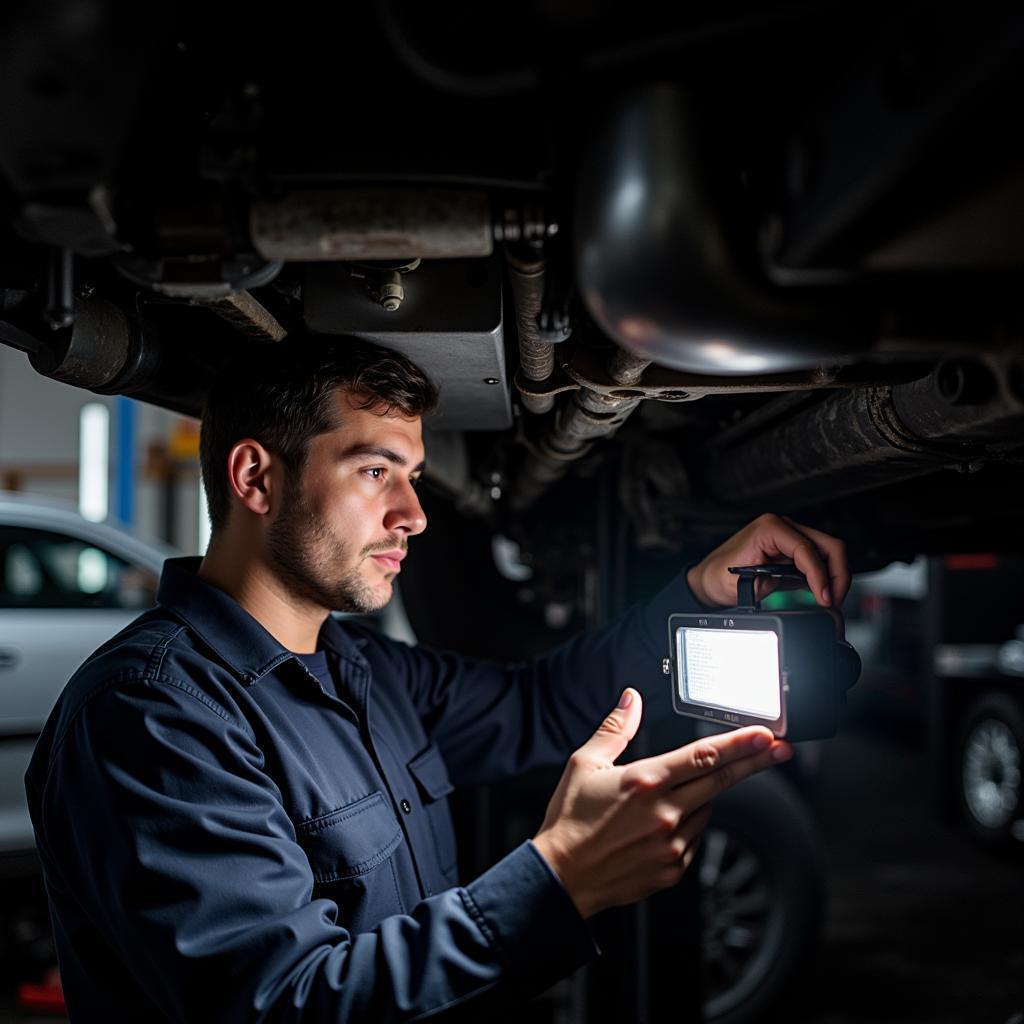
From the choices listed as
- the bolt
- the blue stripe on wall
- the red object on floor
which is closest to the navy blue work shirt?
the bolt

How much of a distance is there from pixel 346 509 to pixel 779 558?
529mm

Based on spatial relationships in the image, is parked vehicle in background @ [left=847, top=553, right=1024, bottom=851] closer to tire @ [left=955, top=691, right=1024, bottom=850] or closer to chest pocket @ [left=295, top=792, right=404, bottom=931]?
tire @ [left=955, top=691, right=1024, bottom=850]

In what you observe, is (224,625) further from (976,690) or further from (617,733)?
(976,690)

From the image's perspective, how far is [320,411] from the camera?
3.43 feet

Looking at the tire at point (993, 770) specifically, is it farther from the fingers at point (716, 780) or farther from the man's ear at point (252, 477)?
the man's ear at point (252, 477)

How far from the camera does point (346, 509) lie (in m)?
1.05

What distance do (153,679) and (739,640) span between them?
0.57 metres

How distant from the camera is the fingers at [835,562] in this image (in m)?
1.02

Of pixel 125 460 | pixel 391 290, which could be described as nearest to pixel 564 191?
pixel 391 290

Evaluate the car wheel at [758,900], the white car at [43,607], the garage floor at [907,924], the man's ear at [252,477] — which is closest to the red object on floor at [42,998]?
the garage floor at [907,924]

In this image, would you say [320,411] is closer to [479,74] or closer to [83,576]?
[479,74]

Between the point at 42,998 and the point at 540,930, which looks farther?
the point at 42,998

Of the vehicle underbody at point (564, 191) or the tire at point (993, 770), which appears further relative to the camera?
the tire at point (993, 770)

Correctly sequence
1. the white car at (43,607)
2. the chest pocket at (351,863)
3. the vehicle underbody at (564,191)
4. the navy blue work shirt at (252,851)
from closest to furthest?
the vehicle underbody at (564,191) < the navy blue work shirt at (252,851) < the chest pocket at (351,863) < the white car at (43,607)
